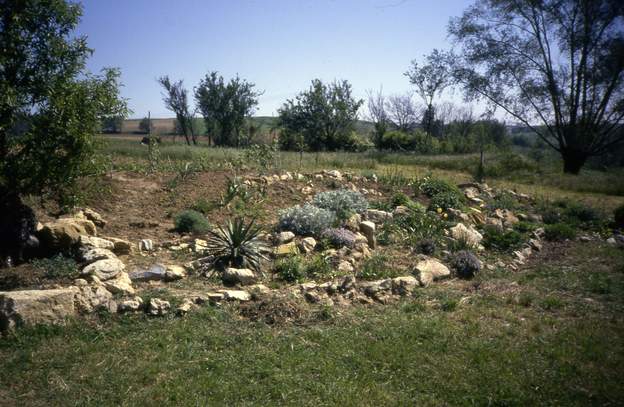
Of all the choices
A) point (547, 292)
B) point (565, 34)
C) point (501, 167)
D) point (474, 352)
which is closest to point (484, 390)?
point (474, 352)

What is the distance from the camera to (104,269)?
5.37 m

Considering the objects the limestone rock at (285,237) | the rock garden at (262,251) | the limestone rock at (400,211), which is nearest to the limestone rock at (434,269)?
the rock garden at (262,251)

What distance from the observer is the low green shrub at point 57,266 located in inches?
211

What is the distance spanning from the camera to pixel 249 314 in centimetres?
477

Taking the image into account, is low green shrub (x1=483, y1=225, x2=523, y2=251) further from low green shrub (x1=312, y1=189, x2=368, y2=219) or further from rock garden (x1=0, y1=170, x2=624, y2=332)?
low green shrub (x1=312, y1=189, x2=368, y2=219)

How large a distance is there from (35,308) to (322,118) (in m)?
32.3

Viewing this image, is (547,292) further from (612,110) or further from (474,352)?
(612,110)

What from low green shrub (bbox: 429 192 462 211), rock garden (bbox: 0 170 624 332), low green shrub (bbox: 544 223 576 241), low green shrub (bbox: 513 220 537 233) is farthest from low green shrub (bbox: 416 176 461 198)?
low green shrub (bbox: 544 223 576 241)

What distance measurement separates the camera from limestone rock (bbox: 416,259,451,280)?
247 inches

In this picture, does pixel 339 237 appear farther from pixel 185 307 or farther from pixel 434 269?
pixel 185 307

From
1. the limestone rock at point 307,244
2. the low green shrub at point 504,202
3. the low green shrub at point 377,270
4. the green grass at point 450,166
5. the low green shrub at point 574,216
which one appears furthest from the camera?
the green grass at point 450,166

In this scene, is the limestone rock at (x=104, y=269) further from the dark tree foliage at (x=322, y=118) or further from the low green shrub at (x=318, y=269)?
the dark tree foliage at (x=322, y=118)

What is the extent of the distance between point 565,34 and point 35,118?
79.8 ft

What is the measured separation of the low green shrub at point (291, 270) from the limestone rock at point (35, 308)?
8.33ft
